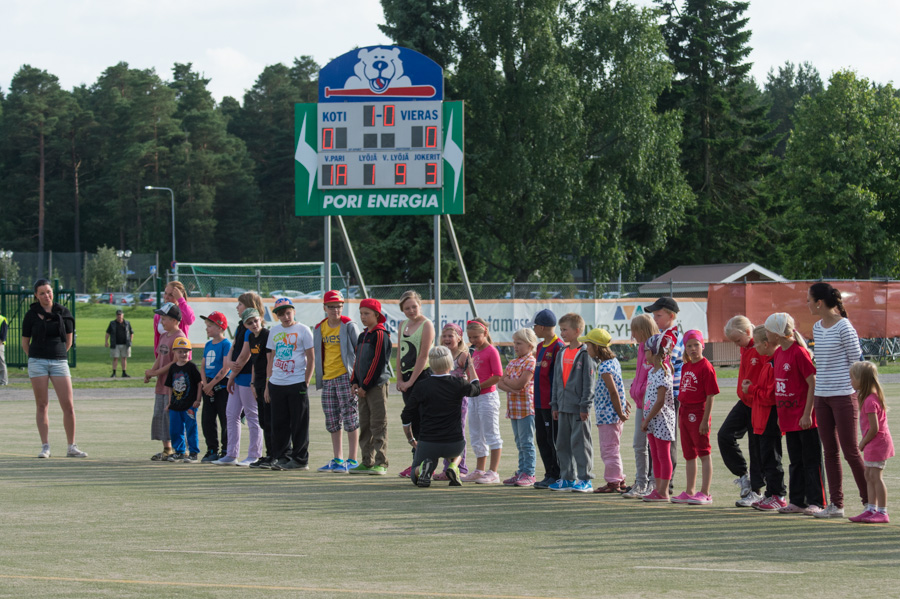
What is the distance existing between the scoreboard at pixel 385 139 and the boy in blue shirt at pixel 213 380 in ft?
33.3

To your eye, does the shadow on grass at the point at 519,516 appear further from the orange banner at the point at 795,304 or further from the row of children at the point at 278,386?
the orange banner at the point at 795,304

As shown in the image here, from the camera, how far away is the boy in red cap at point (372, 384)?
10.9m

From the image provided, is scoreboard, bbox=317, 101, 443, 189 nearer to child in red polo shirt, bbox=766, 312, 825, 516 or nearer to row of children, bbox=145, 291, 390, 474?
row of children, bbox=145, 291, 390, 474

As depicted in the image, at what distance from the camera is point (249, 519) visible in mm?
8125

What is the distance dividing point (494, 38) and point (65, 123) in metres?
68.3

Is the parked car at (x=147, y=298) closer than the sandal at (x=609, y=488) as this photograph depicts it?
No

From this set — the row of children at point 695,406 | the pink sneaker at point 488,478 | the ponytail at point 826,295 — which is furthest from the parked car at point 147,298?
the ponytail at point 826,295

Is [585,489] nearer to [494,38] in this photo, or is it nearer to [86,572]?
[86,572]

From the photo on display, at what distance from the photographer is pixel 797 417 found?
8398mm

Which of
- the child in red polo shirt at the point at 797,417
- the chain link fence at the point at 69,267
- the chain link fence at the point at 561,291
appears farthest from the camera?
the chain link fence at the point at 69,267

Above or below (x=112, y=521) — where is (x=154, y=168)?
above

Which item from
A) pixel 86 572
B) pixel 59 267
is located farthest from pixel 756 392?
pixel 59 267

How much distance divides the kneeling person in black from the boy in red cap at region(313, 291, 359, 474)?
138 cm

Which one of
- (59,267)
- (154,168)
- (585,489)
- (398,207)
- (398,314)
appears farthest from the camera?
(154,168)
